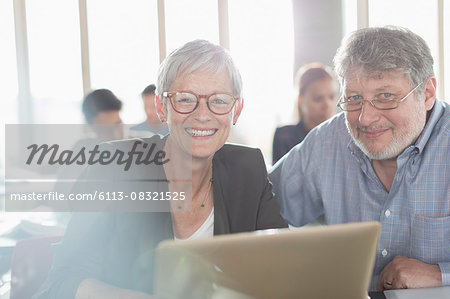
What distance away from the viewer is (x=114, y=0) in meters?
6.21

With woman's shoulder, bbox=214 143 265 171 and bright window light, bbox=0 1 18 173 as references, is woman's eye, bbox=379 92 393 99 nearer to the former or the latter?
woman's shoulder, bbox=214 143 265 171

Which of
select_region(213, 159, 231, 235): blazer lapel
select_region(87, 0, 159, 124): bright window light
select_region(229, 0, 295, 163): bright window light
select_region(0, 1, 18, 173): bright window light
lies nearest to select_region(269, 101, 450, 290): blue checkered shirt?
select_region(213, 159, 231, 235): blazer lapel

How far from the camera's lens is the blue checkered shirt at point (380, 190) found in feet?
5.56

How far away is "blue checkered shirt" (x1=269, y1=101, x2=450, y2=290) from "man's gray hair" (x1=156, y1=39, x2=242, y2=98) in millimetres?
540

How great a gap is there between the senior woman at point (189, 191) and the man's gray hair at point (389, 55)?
0.47m

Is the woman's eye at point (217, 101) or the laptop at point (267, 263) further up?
the woman's eye at point (217, 101)

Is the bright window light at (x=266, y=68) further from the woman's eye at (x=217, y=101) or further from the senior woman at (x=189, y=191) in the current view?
the woman's eye at (x=217, y=101)

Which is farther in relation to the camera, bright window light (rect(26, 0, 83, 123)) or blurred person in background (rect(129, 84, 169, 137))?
bright window light (rect(26, 0, 83, 123))

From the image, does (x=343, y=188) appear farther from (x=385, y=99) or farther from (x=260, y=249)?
(x=260, y=249)

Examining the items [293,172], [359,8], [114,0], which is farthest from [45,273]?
[359,8]

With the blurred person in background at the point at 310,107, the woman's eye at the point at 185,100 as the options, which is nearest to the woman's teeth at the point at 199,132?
the woman's eye at the point at 185,100

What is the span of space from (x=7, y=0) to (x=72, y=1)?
3.17ft

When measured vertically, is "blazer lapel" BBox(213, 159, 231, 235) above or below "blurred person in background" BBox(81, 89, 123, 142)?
below

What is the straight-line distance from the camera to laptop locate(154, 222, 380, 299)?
77cm
